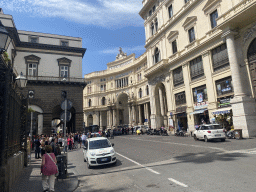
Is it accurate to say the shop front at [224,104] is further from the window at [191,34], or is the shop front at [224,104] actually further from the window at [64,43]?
the window at [64,43]

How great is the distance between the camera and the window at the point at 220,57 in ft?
74.0

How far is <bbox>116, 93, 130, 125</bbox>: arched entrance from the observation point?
199ft

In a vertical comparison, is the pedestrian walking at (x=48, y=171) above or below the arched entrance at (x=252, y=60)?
below

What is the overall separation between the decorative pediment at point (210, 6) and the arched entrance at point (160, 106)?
49.6 feet

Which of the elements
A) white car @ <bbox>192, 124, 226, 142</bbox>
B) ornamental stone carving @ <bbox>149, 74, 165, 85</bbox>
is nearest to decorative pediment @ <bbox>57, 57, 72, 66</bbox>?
ornamental stone carving @ <bbox>149, 74, 165, 85</bbox>

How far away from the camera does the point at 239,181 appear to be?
18.7 feet

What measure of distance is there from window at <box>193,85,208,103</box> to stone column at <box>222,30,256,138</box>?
6007 millimetres

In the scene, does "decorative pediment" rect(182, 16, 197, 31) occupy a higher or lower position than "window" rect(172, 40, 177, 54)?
higher

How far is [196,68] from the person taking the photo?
2733 centimetres

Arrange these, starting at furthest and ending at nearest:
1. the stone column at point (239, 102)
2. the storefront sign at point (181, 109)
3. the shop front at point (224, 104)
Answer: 1. the storefront sign at point (181, 109)
2. the shop front at point (224, 104)
3. the stone column at point (239, 102)

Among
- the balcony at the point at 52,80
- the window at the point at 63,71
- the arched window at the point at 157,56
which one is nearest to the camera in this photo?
the balcony at the point at 52,80

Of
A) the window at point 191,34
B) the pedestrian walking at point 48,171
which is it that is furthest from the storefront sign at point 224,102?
the pedestrian walking at point 48,171

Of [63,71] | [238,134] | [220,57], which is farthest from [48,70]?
[238,134]

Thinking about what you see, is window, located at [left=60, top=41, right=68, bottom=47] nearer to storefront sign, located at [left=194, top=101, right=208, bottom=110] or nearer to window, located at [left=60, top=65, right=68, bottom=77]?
window, located at [left=60, top=65, right=68, bottom=77]
